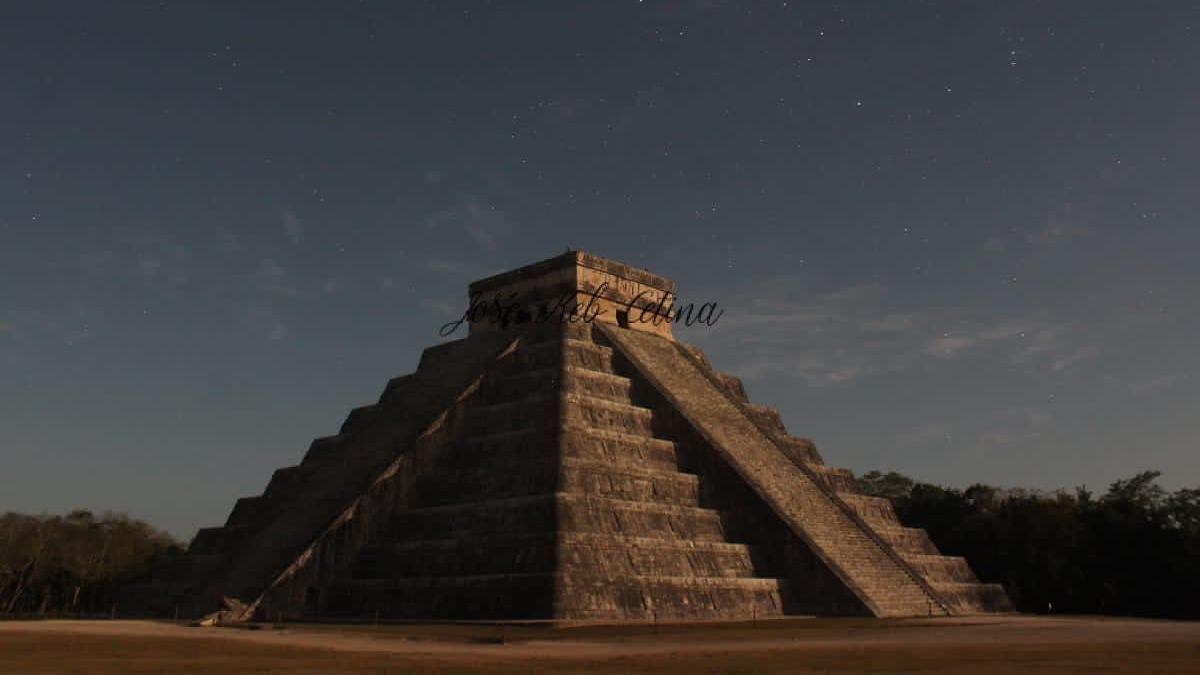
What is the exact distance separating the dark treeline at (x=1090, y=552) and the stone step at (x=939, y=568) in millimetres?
9097

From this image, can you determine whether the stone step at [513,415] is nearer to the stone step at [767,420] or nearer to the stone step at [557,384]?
the stone step at [557,384]

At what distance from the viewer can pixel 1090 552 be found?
46.0 m

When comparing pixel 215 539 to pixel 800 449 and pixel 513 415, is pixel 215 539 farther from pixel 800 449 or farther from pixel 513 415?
pixel 800 449

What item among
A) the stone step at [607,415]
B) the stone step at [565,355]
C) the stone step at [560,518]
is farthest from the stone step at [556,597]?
the stone step at [565,355]

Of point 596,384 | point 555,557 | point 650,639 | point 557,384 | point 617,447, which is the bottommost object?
point 650,639

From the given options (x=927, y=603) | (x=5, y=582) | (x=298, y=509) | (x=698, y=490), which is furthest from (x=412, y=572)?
(x=5, y=582)

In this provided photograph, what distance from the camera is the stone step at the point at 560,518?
27.7 m

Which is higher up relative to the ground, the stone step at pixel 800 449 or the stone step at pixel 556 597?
the stone step at pixel 800 449

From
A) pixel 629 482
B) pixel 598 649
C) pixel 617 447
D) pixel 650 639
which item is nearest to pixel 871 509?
pixel 617 447

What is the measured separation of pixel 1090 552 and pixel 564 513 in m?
30.0

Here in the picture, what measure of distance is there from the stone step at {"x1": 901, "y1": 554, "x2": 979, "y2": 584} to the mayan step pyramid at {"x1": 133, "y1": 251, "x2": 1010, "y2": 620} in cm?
10

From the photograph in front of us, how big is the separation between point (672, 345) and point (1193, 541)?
24.0 meters

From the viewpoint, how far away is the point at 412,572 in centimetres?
2933

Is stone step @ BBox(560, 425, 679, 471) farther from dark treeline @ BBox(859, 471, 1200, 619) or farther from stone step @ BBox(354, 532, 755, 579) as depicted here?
dark treeline @ BBox(859, 471, 1200, 619)
